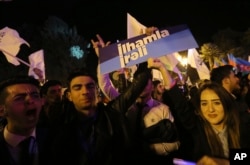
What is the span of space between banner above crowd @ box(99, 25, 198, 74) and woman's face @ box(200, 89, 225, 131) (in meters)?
1.21

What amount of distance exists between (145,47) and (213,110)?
5.48ft

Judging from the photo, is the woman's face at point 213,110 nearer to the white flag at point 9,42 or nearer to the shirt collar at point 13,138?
the shirt collar at point 13,138

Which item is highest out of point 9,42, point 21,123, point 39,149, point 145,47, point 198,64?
point 9,42

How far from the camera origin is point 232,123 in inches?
142

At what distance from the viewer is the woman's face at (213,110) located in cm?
364

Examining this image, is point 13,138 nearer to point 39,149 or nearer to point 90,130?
point 39,149

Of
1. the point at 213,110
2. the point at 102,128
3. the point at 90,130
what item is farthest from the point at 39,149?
the point at 213,110

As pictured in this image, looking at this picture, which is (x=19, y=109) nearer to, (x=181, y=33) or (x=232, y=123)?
(x=232, y=123)

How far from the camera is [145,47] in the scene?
502 cm

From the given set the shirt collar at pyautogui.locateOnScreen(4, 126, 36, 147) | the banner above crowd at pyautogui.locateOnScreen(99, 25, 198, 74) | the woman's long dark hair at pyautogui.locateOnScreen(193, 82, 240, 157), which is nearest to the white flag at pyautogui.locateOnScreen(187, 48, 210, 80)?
the banner above crowd at pyautogui.locateOnScreen(99, 25, 198, 74)

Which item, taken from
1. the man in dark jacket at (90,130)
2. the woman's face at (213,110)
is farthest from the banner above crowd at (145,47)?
the woman's face at (213,110)

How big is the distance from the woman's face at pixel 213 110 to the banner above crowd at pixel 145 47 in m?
1.21

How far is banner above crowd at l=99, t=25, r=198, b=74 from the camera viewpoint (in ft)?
15.9

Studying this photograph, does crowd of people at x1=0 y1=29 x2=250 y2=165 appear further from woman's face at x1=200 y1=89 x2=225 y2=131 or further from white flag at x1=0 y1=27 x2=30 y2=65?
white flag at x1=0 y1=27 x2=30 y2=65
